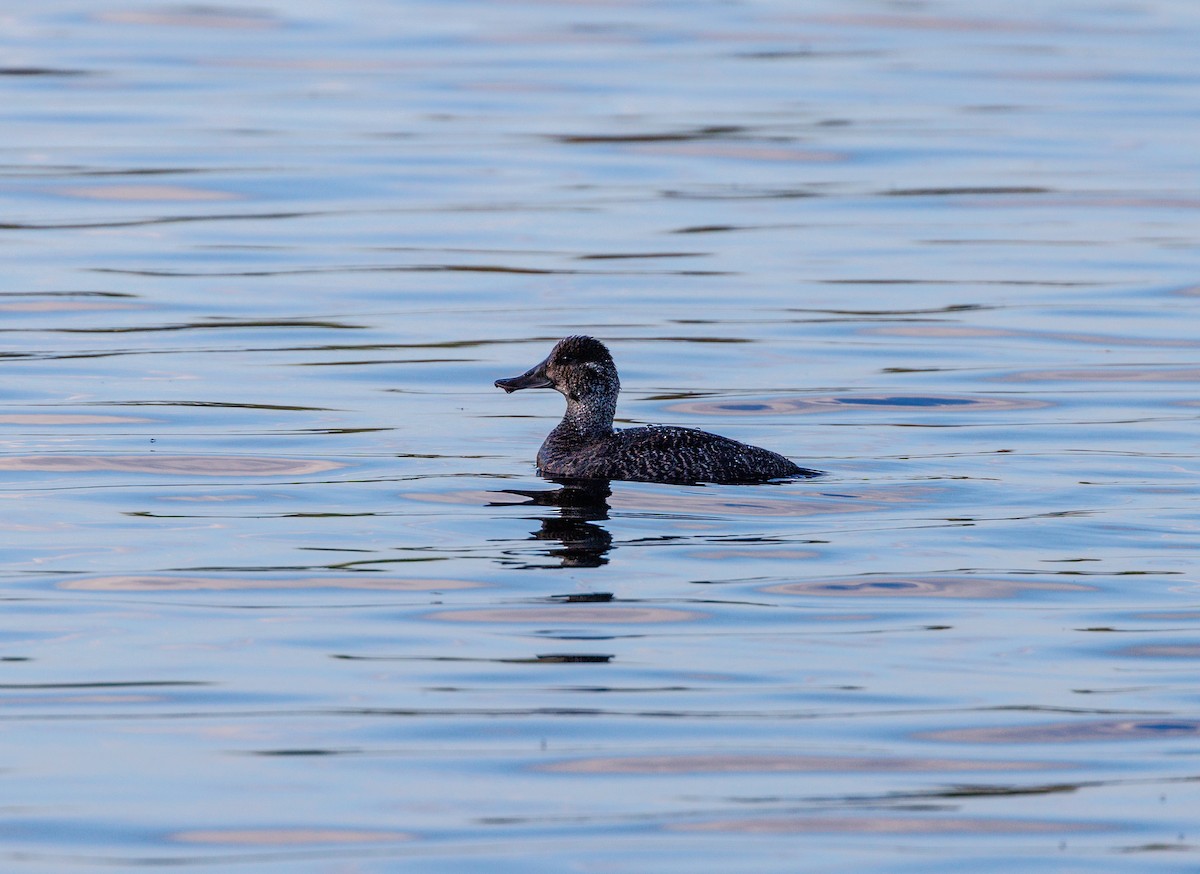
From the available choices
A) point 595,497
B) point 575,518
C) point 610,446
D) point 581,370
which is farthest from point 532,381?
point 575,518

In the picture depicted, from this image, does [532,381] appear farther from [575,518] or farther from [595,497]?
[575,518]

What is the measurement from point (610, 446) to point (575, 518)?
1.09m

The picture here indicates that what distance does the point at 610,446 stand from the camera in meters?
13.0

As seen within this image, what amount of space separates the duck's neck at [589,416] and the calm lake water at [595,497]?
1.02ft

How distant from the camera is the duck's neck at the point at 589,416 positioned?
44.8 ft

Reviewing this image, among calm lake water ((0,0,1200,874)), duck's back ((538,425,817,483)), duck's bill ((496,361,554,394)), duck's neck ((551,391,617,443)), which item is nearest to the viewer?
calm lake water ((0,0,1200,874))

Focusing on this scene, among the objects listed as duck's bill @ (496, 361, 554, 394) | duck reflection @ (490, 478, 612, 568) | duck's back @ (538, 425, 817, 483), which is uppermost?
duck's bill @ (496, 361, 554, 394)

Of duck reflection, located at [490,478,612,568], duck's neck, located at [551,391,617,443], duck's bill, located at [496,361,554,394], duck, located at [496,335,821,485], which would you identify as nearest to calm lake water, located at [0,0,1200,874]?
duck reflection, located at [490,478,612,568]

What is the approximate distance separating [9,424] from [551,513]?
14.4ft

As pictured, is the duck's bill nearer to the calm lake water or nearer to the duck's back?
the calm lake water

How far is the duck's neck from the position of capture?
44.8ft

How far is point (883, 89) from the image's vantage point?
32969 mm

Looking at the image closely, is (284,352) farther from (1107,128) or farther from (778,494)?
(1107,128)

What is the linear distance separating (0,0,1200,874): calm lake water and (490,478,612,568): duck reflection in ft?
0.20
